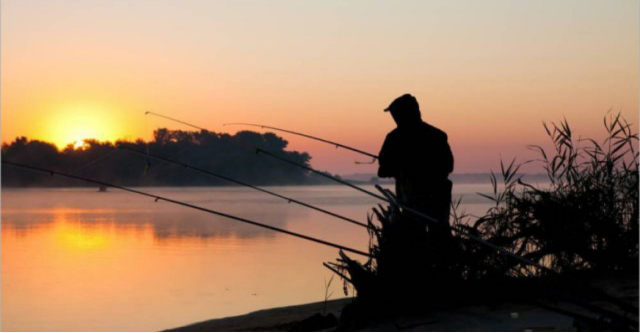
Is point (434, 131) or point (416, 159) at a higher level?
point (434, 131)

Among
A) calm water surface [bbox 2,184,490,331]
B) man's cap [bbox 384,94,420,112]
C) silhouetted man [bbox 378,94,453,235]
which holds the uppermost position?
man's cap [bbox 384,94,420,112]

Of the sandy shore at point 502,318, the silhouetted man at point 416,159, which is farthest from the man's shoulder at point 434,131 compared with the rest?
the sandy shore at point 502,318

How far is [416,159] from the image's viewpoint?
302 inches

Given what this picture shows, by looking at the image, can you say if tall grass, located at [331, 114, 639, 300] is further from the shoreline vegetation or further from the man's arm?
the shoreline vegetation

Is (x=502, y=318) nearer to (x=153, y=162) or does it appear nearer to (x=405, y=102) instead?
(x=405, y=102)

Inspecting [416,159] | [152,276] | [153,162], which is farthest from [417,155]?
[153,162]

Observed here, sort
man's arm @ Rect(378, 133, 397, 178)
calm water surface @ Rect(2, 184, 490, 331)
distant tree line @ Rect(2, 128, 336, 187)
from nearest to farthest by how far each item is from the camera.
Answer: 1. man's arm @ Rect(378, 133, 397, 178)
2. calm water surface @ Rect(2, 184, 490, 331)
3. distant tree line @ Rect(2, 128, 336, 187)

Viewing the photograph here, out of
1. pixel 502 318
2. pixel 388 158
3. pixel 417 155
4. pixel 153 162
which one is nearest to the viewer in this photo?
pixel 502 318

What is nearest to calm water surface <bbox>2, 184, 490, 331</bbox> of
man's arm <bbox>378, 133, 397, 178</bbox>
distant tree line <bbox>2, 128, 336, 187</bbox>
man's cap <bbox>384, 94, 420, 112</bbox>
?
man's arm <bbox>378, 133, 397, 178</bbox>

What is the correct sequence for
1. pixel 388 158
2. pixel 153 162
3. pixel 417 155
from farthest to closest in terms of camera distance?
pixel 153 162 → pixel 388 158 → pixel 417 155

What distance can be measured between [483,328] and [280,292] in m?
7.81

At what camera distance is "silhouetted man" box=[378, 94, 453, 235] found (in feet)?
25.1

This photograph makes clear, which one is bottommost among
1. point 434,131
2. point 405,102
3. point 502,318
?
point 502,318

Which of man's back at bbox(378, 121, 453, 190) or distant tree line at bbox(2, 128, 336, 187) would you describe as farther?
distant tree line at bbox(2, 128, 336, 187)
